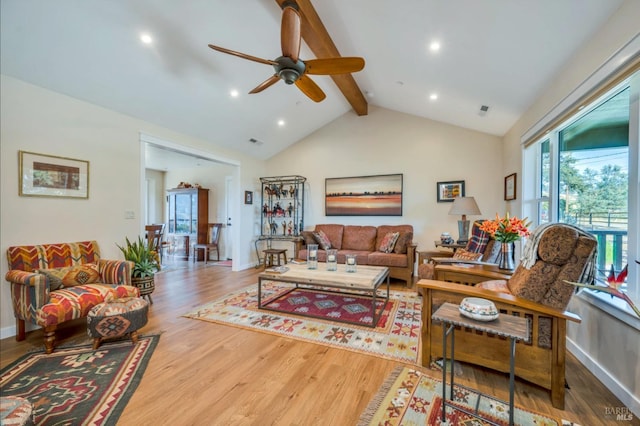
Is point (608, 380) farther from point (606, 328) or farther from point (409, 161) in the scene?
point (409, 161)

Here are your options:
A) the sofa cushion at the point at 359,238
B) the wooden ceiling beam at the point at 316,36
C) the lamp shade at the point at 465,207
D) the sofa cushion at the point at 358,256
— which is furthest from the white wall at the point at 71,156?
the lamp shade at the point at 465,207

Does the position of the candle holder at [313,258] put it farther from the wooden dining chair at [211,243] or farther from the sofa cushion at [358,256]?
the wooden dining chair at [211,243]

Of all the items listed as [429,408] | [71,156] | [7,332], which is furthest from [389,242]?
[7,332]

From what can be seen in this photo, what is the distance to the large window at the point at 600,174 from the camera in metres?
1.86

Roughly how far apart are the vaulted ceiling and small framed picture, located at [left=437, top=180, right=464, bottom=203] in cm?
110

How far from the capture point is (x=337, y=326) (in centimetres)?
279

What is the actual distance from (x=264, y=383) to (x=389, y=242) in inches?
131

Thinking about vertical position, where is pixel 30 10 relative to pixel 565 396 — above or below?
above

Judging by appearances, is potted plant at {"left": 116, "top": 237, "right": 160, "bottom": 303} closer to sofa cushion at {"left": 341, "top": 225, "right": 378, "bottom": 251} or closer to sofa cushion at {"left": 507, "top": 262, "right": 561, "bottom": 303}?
sofa cushion at {"left": 341, "top": 225, "right": 378, "bottom": 251}

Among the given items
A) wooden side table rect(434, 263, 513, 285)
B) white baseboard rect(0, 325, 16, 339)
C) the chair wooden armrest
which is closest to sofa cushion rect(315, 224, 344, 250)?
wooden side table rect(434, 263, 513, 285)

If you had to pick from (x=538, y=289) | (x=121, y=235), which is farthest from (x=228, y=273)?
(x=538, y=289)

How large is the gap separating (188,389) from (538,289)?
2.39 metres

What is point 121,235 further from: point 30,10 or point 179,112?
point 30,10

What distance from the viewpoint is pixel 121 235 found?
3.50m
